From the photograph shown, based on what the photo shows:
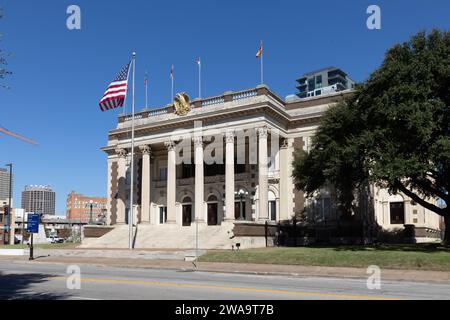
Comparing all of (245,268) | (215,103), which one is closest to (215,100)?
(215,103)

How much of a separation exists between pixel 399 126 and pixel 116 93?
23.2m

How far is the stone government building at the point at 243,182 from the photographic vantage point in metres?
43.3

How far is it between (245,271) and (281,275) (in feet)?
7.10

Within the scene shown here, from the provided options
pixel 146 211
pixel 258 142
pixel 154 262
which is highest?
pixel 258 142

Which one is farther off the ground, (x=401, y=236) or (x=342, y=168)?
(x=342, y=168)

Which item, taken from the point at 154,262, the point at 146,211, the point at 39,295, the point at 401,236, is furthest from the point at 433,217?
the point at 39,295

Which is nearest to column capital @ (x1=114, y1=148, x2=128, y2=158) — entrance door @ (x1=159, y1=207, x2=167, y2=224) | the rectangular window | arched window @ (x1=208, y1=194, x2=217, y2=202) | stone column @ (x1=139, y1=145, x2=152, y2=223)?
stone column @ (x1=139, y1=145, x2=152, y2=223)

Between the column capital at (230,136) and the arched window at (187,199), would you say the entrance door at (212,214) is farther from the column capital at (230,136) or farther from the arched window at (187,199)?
the column capital at (230,136)

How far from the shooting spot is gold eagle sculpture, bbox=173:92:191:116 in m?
48.4

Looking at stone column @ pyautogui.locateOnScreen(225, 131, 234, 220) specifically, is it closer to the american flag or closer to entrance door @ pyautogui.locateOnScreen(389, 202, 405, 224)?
the american flag

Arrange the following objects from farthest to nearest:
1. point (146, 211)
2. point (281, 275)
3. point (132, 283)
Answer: point (146, 211), point (281, 275), point (132, 283)

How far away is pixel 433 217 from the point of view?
5147 centimetres
